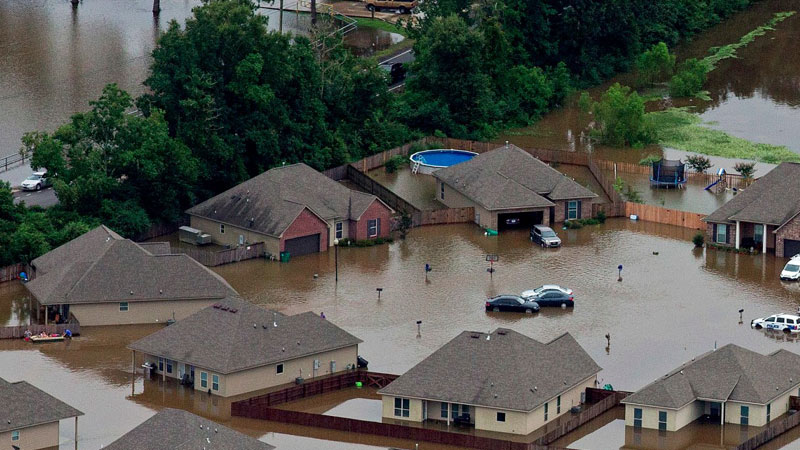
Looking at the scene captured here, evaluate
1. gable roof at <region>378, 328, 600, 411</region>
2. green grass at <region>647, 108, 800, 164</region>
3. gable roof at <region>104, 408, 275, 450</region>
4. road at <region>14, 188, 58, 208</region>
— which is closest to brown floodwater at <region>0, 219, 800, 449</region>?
gable roof at <region>378, 328, 600, 411</region>

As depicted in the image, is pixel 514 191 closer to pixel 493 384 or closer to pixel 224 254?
pixel 224 254

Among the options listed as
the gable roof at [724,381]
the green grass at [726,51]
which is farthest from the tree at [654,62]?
the gable roof at [724,381]

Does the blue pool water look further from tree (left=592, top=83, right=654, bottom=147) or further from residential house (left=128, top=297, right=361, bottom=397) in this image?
residential house (left=128, top=297, right=361, bottom=397)

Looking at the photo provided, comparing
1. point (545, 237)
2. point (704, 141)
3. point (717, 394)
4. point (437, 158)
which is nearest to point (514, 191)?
point (545, 237)

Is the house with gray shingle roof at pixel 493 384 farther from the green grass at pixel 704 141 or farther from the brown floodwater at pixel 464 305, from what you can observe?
the green grass at pixel 704 141

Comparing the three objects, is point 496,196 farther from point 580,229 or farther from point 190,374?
point 190,374

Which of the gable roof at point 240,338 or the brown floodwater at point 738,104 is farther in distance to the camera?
the brown floodwater at point 738,104
